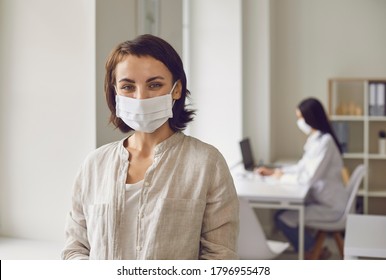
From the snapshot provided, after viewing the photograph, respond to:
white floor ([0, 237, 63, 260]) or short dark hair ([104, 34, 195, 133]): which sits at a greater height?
short dark hair ([104, 34, 195, 133])

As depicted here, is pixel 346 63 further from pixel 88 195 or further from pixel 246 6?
pixel 88 195

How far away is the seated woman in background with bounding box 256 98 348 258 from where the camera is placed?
347 centimetres

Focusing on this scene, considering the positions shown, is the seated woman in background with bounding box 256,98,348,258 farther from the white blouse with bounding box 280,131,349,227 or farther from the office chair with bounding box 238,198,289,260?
the office chair with bounding box 238,198,289,260

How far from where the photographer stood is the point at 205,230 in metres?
1.35

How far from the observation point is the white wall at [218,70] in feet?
13.4

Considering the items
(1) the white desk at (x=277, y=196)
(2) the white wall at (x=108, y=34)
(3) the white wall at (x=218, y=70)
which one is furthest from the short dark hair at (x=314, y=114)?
(2) the white wall at (x=108, y=34)

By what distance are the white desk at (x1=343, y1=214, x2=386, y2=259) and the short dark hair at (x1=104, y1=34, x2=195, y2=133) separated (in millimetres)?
797

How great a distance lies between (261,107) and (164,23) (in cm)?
239

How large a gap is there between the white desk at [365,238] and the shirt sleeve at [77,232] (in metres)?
0.88

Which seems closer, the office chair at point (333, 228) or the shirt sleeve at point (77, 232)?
the shirt sleeve at point (77, 232)

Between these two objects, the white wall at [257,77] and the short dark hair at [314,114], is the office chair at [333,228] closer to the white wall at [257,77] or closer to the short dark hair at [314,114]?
the short dark hair at [314,114]

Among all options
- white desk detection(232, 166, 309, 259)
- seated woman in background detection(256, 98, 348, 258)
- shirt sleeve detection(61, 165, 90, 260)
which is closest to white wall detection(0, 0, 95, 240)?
shirt sleeve detection(61, 165, 90, 260)

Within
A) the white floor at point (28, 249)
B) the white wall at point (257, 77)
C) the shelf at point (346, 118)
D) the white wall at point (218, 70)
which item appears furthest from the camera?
the shelf at point (346, 118)

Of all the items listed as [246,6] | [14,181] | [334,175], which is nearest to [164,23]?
[14,181]
